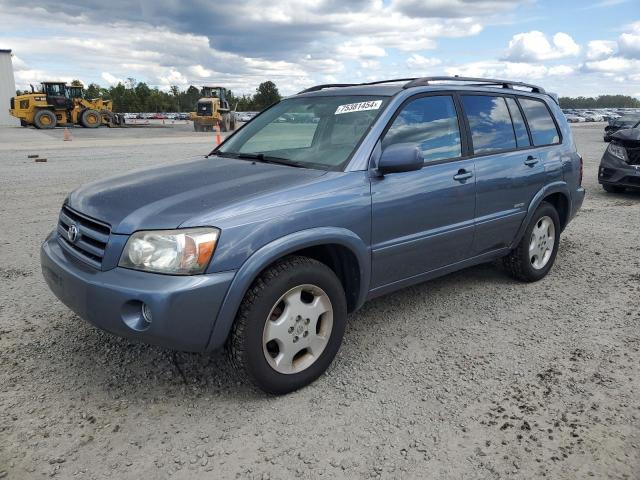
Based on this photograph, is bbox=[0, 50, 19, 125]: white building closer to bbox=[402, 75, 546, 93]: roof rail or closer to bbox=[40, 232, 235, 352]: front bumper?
bbox=[402, 75, 546, 93]: roof rail

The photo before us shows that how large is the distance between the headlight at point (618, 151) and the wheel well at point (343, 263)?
312 inches

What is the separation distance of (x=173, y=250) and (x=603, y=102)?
5464 inches

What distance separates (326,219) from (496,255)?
2.05m

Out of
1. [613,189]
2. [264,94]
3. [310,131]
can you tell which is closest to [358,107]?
[310,131]

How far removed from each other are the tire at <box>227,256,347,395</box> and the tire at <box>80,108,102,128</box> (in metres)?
34.1

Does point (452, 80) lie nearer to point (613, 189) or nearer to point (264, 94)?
point (613, 189)

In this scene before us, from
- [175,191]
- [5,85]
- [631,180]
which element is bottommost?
[631,180]

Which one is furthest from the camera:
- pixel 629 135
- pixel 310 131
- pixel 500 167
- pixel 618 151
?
pixel 618 151

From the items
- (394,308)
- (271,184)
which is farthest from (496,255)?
(271,184)

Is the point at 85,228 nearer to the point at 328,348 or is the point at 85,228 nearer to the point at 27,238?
the point at 328,348

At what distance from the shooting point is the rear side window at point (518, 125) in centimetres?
454

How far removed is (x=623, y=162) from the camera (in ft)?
30.3

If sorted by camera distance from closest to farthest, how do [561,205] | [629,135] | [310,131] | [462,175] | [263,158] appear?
[263,158]
[462,175]
[310,131]
[561,205]
[629,135]

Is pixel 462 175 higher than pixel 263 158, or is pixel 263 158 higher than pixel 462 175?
pixel 263 158
